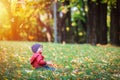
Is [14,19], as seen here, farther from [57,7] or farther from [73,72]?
[73,72]

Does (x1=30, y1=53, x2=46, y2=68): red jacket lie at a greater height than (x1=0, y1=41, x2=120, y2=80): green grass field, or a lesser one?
greater

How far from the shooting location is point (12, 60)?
11070 mm

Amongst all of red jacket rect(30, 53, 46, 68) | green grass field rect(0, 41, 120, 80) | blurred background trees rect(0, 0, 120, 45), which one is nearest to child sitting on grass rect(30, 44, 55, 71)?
red jacket rect(30, 53, 46, 68)

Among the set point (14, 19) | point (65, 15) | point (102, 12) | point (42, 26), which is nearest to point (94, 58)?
point (102, 12)

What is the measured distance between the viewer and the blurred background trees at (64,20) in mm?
19766

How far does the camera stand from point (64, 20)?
82.8 ft

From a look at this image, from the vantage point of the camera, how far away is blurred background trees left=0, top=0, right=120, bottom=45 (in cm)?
1977

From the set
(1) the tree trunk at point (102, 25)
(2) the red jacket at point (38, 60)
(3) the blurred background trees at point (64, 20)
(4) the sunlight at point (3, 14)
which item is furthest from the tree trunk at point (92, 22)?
(2) the red jacket at point (38, 60)

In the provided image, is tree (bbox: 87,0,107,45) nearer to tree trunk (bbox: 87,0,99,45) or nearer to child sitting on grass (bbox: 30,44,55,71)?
tree trunk (bbox: 87,0,99,45)

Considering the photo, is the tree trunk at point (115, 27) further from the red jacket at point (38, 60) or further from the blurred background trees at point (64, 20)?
the red jacket at point (38, 60)

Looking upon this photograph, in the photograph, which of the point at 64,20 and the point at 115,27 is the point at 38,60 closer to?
the point at 115,27

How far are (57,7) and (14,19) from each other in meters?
5.59

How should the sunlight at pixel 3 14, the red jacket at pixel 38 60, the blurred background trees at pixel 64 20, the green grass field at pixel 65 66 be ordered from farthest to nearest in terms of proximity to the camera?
the blurred background trees at pixel 64 20 → the sunlight at pixel 3 14 → the red jacket at pixel 38 60 → the green grass field at pixel 65 66

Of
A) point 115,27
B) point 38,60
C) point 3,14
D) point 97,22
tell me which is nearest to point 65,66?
point 38,60
